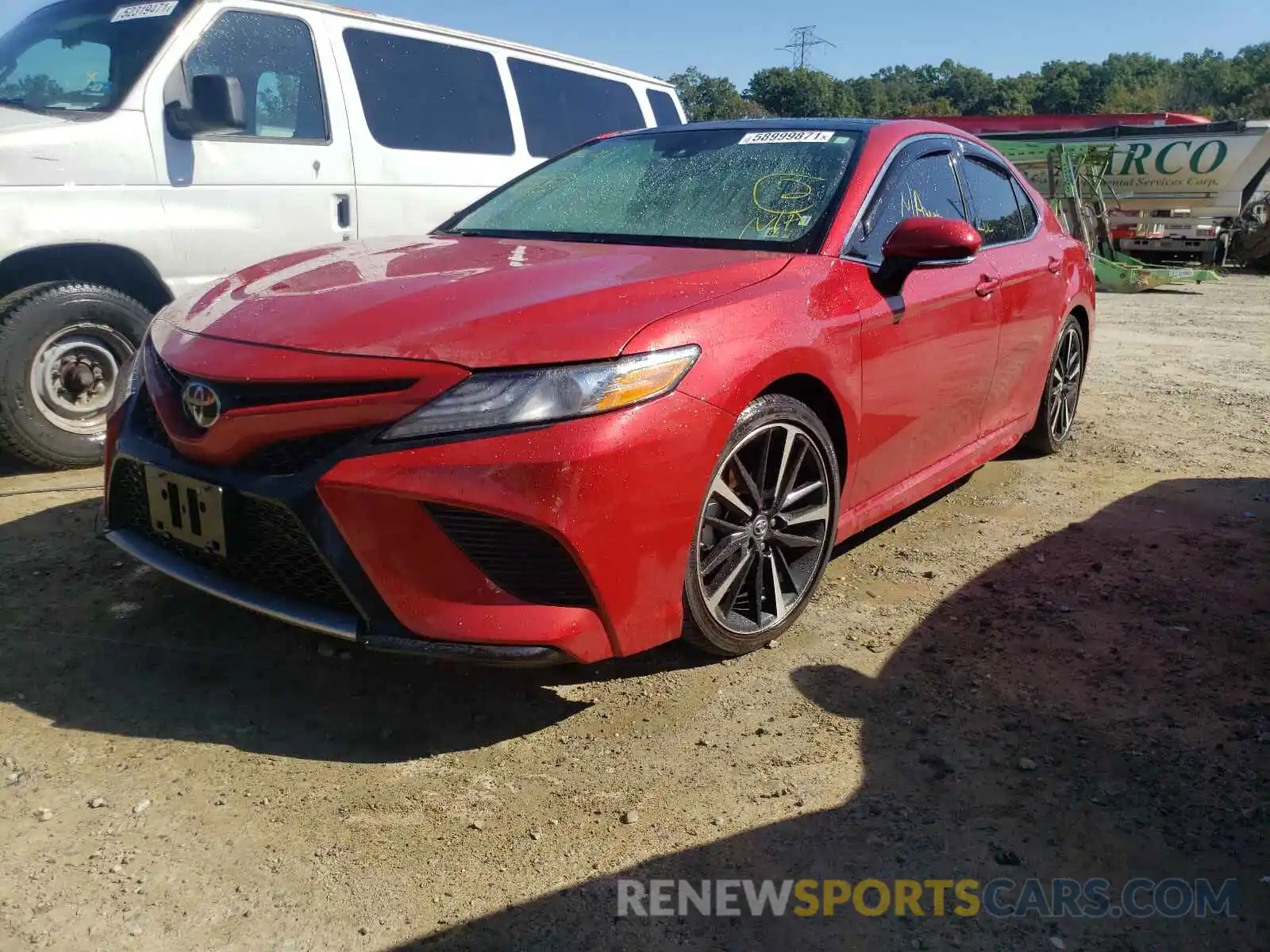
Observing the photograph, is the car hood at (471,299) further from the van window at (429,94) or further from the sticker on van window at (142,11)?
the van window at (429,94)

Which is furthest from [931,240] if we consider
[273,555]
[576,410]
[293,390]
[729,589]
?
[273,555]

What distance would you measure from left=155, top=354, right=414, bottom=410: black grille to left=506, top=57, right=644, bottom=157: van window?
4015 mm

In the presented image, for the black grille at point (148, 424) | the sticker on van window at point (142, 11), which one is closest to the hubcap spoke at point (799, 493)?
the black grille at point (148, 424)

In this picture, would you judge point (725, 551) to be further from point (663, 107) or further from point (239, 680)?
point (663, 107)

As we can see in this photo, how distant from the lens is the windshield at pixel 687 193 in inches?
128

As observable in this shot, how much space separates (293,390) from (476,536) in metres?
0.55

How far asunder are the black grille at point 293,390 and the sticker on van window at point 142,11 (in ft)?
9.99

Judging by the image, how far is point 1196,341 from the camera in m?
9.78

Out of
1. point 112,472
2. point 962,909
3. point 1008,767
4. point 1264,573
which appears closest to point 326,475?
point 112,472

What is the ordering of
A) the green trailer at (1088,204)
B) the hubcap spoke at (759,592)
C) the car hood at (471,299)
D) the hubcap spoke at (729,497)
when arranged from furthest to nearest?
the green trailer at (1088,204)
the hubcap spoke at (759,592)
the hubcap spoke at (729,497)
the car hood at (471,299)

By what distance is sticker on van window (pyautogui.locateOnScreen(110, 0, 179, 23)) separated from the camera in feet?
15.1

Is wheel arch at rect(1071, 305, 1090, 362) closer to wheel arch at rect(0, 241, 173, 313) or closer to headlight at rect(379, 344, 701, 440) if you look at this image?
headlight at rect(379, 344, 701, 440)

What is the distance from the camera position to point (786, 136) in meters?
3.62

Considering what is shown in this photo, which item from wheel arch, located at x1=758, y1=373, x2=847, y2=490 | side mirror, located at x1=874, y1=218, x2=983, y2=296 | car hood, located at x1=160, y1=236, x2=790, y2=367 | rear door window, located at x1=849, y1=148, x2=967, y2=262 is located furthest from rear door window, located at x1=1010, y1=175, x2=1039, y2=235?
car hood, located at x1=160, y1=236, x2=790, y2=367
